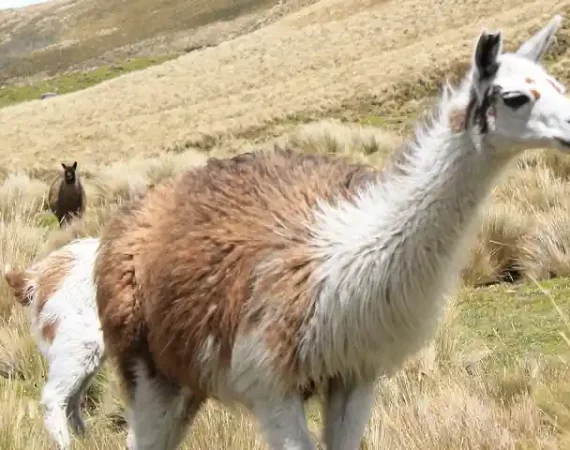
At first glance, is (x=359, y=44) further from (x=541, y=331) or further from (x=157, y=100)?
(x=541, y=331)

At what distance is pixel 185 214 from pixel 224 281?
1.30 ft

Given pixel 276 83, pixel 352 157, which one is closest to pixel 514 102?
pixel 352 157

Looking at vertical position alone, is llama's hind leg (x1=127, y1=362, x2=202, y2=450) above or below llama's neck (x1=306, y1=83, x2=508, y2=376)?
below

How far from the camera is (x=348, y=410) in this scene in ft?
10.6

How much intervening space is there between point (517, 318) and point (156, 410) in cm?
283

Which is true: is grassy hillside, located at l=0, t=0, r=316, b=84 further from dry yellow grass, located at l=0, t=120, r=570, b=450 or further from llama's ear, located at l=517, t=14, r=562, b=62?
llama's ear, located at l=517, t=14, r=562, b=62

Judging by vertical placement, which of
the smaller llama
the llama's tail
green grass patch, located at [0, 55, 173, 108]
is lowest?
green grass patch, located at [0, 55, 173, 108]

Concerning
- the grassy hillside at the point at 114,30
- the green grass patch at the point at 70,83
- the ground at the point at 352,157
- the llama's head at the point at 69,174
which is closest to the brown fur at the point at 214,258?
the ground at the point at 352,157

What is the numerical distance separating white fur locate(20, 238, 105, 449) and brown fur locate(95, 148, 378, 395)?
1.38 metres

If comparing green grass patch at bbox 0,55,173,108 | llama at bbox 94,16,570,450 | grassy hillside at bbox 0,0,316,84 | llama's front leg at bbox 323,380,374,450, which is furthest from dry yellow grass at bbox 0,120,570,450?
green grass patch at bbox 0,55,173,108

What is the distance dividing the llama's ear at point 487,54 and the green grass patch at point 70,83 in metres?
59.3

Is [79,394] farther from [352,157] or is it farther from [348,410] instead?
[352,157]

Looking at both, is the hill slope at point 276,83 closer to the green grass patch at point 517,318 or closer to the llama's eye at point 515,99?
the green grass patch at point 517,318

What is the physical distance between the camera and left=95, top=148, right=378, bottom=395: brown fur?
3066 millimetres
